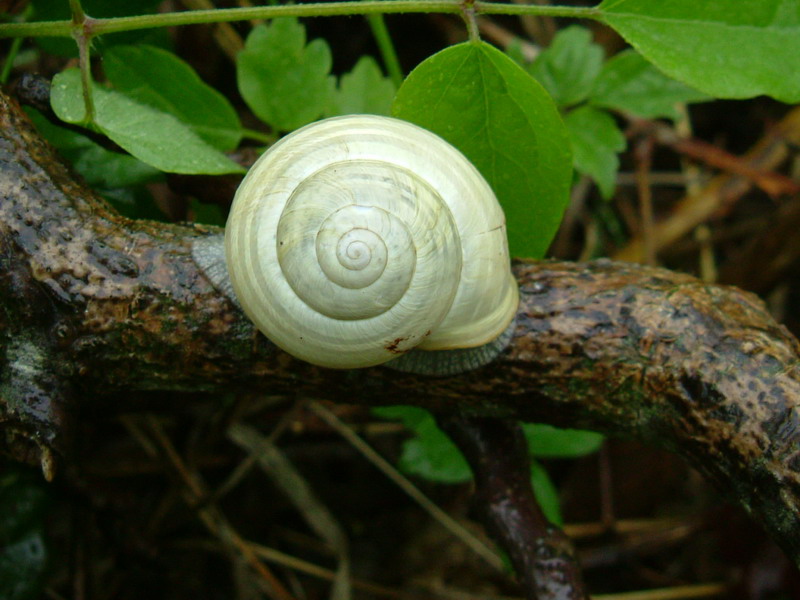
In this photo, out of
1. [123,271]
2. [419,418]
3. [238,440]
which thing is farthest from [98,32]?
[238,440]

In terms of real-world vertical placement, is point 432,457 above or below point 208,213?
below

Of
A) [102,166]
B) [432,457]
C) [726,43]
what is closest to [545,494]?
[432,457]

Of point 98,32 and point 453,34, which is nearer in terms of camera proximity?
point 98,32

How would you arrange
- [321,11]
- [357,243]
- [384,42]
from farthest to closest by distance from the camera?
[384,42] < [321,11] < [357,243]

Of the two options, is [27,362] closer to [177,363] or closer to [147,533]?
[177,363]

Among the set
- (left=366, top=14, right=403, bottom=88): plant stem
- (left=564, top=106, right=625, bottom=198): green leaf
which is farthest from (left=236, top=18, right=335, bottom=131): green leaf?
(left=564, top=106, right=625, bottom=198): green leaf

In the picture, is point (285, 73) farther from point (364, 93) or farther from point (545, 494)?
point (545, 494)
